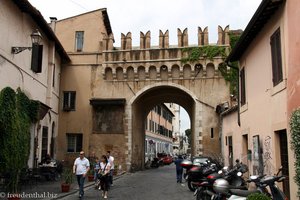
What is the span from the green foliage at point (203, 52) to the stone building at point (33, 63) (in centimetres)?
859

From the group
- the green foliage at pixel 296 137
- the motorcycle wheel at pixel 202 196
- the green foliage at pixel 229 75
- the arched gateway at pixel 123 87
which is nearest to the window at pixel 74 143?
the arched gateway at pixel 123 87

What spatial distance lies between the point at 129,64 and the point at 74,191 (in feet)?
43.7

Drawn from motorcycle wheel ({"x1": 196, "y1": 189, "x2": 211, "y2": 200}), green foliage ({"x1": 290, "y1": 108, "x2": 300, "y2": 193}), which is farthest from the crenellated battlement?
green foliage ({"x1": 290, "y1": 108, "x2": 300, "y2": 193})

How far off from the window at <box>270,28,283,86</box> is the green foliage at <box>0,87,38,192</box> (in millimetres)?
8351

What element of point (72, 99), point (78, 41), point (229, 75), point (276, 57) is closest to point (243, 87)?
point (276, 57)

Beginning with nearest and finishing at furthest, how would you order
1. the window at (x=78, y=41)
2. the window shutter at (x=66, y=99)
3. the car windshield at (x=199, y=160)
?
the car windshield at (x=199, y=160)
the window shutter at (x=66, y=99)
the window at (x=78, y=41)

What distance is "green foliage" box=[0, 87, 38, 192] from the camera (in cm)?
1241

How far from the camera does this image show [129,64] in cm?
2656

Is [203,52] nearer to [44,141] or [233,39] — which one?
[233,39]

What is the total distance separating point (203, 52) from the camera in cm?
2581

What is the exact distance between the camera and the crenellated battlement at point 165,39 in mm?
25781

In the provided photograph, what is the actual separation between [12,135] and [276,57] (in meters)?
8.93

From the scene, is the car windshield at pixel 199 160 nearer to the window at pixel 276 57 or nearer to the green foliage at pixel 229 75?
the green foliage at pixel 229 75

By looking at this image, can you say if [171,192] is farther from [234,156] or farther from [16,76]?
[16,76]
